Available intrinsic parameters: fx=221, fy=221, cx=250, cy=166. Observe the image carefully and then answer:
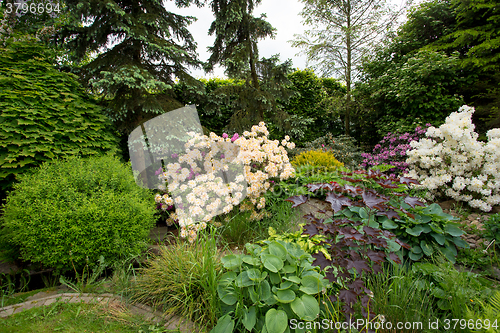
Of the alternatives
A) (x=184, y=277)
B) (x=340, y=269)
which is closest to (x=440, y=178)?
(x=340, y=269)

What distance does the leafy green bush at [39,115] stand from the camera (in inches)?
119

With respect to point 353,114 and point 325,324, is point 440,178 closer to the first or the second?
point 325,324

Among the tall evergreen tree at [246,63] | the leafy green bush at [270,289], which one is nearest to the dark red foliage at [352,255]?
the leafy green bush at [270,289]

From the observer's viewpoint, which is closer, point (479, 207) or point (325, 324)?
point (325, 324)

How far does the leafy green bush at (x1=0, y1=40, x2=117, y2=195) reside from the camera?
3.02 metres

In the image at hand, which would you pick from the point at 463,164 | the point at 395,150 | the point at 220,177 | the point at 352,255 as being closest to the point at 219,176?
the point at 220,177

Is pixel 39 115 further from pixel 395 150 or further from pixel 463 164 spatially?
pixel 395 150

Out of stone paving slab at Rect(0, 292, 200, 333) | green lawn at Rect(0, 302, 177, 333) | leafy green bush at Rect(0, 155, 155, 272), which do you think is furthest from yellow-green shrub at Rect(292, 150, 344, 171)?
green lawn at Rect(0, 302, 177, 333)

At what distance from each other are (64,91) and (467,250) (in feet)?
19.5

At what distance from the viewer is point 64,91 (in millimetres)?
3742

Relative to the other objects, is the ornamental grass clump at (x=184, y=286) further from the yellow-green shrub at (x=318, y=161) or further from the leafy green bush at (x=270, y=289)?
the yellow-green shrub at (x=318, y=161)

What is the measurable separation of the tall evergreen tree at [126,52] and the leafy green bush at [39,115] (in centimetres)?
43

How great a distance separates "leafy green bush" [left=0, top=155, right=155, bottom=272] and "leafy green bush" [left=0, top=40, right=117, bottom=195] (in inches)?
24.5

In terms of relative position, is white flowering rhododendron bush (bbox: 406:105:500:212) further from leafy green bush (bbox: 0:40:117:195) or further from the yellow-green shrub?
leafy green bush (bbox: 0:40:117:195)
